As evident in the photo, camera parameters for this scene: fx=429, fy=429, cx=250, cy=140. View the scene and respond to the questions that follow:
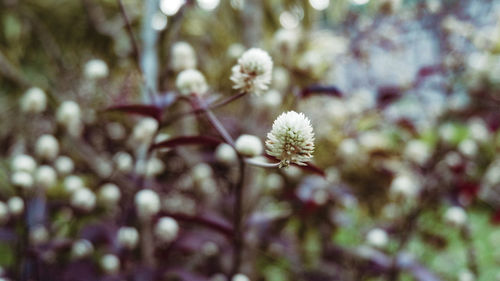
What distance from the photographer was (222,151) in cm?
92

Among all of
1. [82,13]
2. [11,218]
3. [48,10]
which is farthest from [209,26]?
[11,218]

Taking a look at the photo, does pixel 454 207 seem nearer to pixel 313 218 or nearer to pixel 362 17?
pixel 313 218

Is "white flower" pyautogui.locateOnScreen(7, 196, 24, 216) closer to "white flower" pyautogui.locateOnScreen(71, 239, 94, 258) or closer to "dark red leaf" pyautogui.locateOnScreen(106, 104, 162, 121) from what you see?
"white flower" pyautogui.locateOnScreen(71, 239, 94, 258)

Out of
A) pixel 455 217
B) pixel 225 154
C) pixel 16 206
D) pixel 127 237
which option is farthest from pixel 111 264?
pixel 455 217

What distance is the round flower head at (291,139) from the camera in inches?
14.4

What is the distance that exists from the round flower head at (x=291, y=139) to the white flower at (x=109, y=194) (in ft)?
1.76

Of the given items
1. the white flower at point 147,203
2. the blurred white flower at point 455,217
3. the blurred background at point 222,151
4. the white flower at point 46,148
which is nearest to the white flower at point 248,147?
the blurred background at point 222,151

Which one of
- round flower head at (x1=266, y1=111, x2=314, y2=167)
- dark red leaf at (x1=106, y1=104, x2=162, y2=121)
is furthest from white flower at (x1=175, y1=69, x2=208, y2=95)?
round flower head at (x1=266, y1=111, x2=314, y2=167)

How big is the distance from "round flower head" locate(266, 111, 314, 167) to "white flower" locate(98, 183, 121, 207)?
54cm

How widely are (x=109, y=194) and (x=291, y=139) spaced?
560 millimetres

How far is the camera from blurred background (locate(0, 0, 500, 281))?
78cm

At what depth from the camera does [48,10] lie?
4.34ft

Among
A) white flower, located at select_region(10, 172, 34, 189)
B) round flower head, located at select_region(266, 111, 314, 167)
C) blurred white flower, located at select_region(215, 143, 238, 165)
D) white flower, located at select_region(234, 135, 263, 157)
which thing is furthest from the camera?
blurred white flower, located at select_region(215, 143, 238, 165)

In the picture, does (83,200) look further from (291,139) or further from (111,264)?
(291,139)
